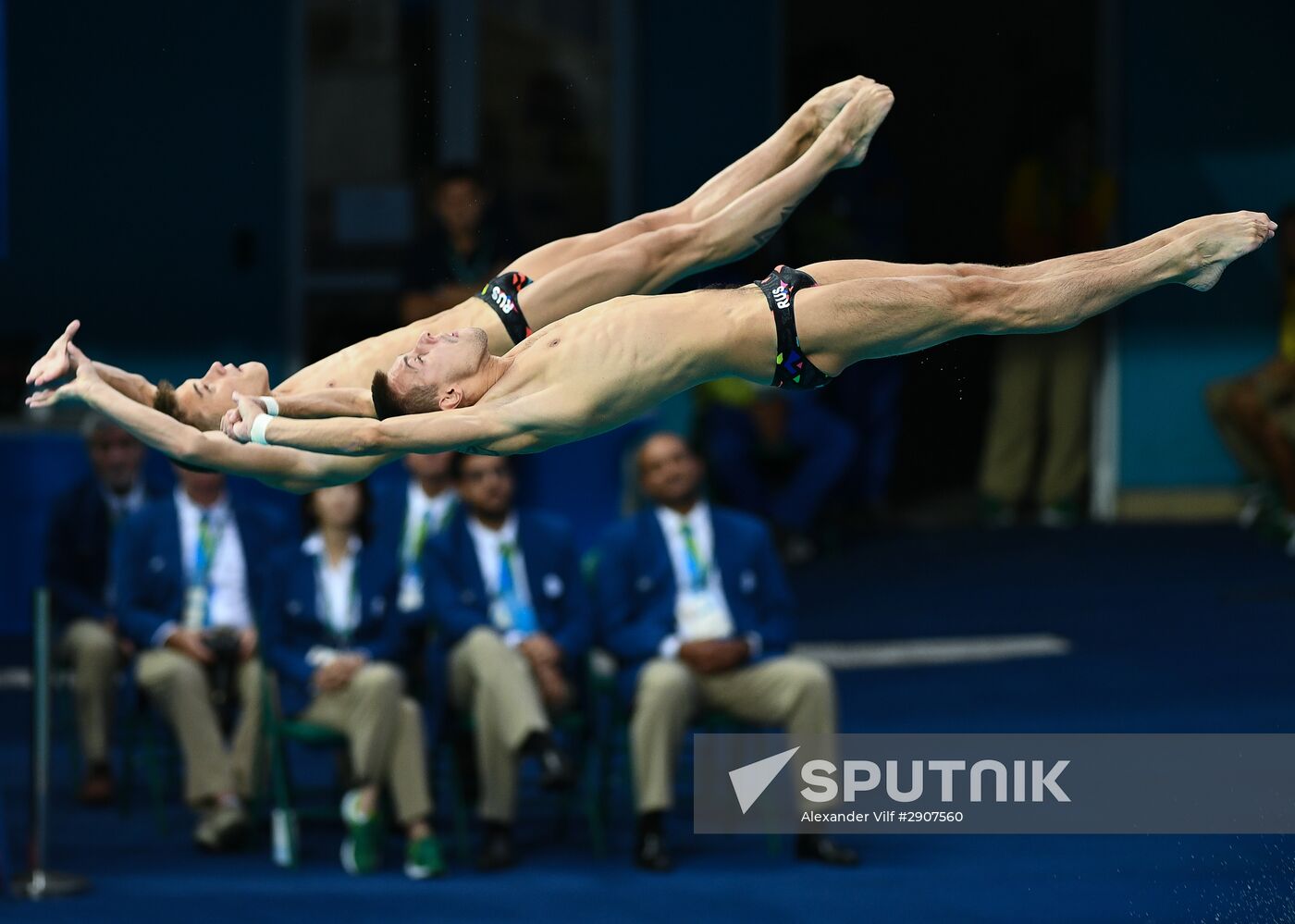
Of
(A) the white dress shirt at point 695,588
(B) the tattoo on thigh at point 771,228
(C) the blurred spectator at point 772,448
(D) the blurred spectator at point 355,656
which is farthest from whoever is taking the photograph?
(C) the blurred spectator at point 772,448

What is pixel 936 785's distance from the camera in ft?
25.7

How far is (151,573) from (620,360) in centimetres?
364

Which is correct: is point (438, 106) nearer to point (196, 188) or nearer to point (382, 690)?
point (196, 188)

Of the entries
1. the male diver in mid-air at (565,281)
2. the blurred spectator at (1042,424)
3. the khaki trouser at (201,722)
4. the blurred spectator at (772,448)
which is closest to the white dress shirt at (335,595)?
the khaki trouser at (201,722)

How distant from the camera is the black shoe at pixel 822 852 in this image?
7574mm

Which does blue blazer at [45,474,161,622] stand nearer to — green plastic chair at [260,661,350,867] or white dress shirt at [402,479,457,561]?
green plastic chair at [260,661,350,867]

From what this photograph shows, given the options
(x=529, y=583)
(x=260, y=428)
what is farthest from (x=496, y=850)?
(x=260, y=428)

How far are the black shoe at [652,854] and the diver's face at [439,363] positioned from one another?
278cm

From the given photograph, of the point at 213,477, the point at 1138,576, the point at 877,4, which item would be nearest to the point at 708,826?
the point at 213,477

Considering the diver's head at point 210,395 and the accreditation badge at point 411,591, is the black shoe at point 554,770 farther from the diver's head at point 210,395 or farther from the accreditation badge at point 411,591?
the diver's head at point 210,395

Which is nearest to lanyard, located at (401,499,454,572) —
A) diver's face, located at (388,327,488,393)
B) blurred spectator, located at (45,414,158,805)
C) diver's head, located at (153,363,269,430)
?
blurred spectator, located at (45,414,158,805)

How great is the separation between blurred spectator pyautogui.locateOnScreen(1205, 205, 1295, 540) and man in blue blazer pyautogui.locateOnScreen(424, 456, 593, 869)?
4.41m

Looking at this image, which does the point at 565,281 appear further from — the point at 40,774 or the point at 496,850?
the point at 40,774

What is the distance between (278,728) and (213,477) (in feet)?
3.64
